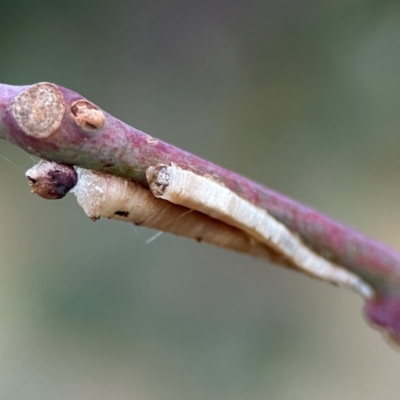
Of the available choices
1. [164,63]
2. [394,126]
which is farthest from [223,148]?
[394,126]

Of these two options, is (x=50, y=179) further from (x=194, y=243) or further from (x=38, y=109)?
(x=194, y=243)

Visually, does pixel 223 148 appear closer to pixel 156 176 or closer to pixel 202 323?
pixel 202 323

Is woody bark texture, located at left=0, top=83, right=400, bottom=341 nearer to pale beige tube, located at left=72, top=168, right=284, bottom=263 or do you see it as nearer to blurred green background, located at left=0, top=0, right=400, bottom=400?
pale beige tube, located at left=72, top=168, right=284, bottom=263

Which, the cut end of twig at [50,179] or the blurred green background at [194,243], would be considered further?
the blurred green background at [194,243]

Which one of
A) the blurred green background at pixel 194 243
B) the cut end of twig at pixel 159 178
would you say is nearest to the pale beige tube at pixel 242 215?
the cut end of twig at pixel 159 178

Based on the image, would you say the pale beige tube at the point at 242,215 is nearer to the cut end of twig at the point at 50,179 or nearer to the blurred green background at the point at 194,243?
the cut end of twig at the point at 50,179

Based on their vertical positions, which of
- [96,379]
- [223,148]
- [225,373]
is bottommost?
[96,379]
